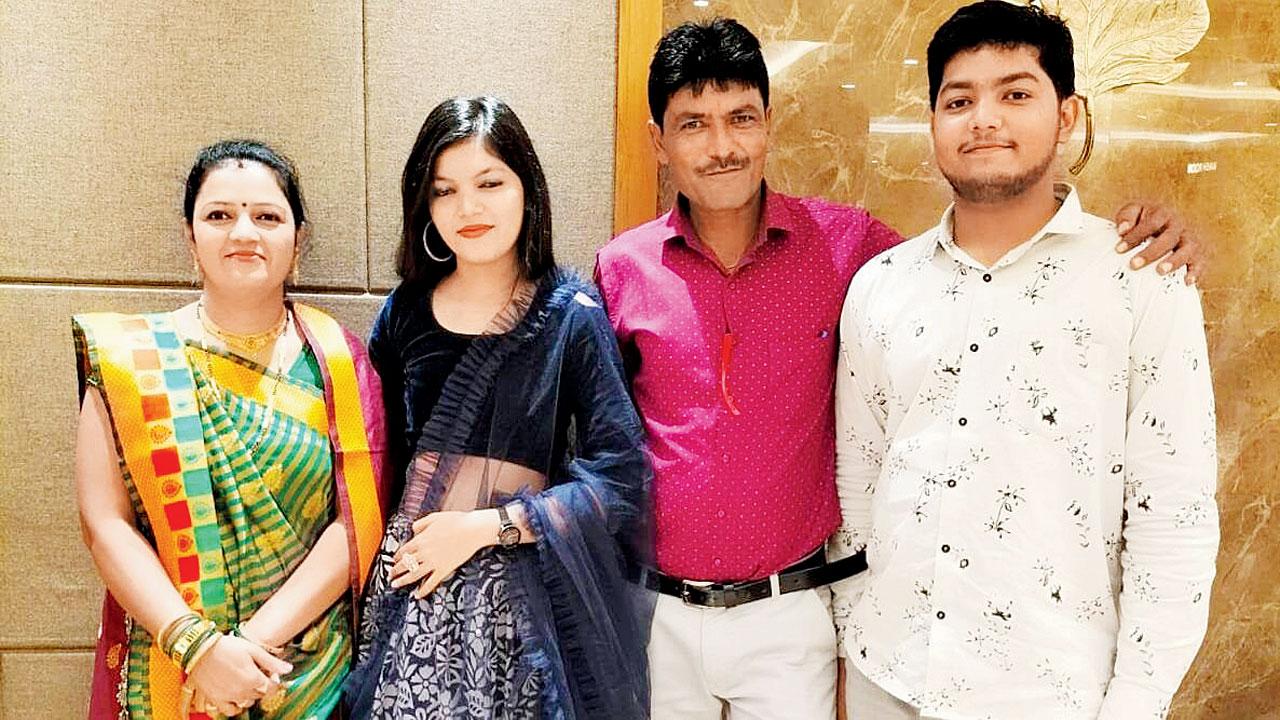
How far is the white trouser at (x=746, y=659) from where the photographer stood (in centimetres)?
163

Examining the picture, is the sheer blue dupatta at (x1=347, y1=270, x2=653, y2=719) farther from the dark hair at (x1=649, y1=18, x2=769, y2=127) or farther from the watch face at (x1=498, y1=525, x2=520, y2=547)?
the dark hair at (x1=649, y1=18, x2=769, y2=127)

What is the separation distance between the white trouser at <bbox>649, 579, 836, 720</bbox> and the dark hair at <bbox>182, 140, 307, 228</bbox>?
1.01 metres

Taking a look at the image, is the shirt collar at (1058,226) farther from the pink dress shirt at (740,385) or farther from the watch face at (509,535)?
the watch face at (509,535)

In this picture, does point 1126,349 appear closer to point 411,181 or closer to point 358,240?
point 411,181

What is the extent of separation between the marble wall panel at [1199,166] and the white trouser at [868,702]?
106 centimetres

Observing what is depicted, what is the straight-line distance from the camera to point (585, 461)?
1555mm

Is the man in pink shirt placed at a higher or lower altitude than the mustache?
lower

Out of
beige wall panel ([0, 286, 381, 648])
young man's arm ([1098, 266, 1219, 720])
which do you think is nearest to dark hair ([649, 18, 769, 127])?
young man's arm ([1098, 266, 1219, 720])

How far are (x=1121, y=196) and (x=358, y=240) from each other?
185cm

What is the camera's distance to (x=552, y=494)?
4.92ft

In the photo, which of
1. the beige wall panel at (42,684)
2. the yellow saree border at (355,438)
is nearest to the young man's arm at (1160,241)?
the yellow saree border at (355,438)

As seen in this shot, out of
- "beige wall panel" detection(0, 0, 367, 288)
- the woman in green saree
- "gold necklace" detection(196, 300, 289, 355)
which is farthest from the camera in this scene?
"beige wall panel" detection(0, 0, 367, 288)

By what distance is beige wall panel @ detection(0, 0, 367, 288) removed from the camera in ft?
5.79

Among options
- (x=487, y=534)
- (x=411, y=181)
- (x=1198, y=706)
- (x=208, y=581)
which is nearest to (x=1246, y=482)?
(x=1198, y=706)
